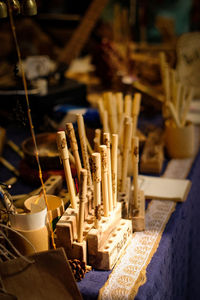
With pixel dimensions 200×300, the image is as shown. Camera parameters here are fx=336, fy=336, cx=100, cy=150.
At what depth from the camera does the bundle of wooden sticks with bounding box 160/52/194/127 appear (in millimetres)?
1617

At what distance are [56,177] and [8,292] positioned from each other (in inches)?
22.5

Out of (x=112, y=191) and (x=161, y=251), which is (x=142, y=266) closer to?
(x=161, y=251)

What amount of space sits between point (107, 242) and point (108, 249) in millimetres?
36

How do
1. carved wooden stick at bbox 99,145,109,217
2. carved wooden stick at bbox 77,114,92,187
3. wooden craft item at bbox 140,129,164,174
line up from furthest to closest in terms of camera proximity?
wooden craft item at bbox 140,129,164,174
carved wooden stick at bbox 77,114,92,187
carved wooden stick at bbox 99,145,109,217

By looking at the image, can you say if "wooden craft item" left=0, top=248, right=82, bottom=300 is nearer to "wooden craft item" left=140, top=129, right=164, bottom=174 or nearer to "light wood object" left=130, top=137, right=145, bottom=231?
"light wood object" left=130, top=137, right=145, bottom=231

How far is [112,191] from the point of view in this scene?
3.45 ft

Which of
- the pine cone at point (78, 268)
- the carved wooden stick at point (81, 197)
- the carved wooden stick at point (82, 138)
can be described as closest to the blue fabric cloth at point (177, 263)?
the pine cone at point (78, 268)

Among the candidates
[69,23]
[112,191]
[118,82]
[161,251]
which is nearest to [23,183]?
[112,191]

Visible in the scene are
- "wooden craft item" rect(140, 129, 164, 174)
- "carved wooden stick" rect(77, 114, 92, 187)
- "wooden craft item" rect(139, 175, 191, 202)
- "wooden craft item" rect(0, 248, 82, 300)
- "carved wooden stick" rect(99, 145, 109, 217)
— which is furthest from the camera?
"wooden craft item" rect(140, 129, 164, 174)

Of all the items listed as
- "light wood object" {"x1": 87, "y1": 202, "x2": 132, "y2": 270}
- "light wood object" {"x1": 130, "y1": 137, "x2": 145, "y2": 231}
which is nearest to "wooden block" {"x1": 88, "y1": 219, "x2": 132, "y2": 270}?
"light wood object" {"x1": 87, "y1": 202, "x2": 132, "y2": 270}

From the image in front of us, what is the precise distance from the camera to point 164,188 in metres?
1.40

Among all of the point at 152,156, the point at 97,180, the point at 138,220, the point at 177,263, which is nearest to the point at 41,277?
the point at 97,180

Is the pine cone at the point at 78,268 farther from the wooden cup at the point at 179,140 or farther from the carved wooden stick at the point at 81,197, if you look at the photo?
the wooden cup at the point at 179,140

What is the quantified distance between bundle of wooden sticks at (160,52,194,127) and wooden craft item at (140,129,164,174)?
14cm
